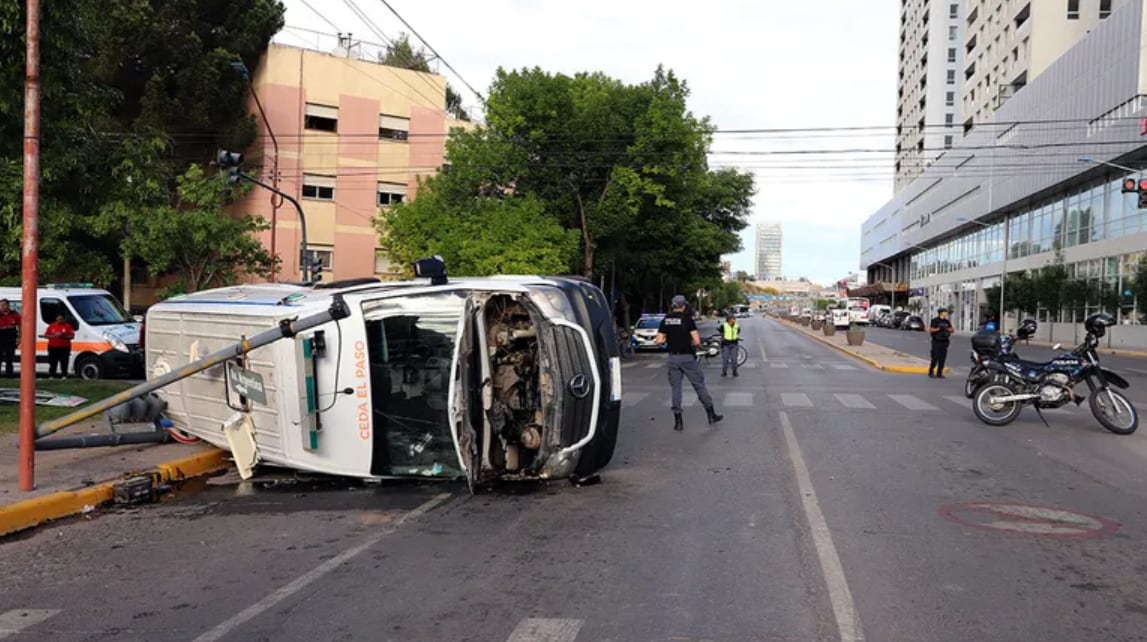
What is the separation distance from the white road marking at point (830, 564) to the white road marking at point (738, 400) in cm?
588

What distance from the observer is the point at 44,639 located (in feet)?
14.5

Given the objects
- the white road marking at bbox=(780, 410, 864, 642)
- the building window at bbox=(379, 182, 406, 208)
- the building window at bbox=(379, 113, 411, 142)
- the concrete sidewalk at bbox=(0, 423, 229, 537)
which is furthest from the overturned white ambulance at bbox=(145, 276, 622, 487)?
the building window at bbox=(379, 113, 411, 142)

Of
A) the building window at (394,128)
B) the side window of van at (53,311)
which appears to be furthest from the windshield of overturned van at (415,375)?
the building window at (394,128)

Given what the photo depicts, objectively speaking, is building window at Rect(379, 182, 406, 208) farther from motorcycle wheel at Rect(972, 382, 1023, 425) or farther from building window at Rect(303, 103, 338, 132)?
motorcycle wheel at Rect(972, 382, 1023, 425)

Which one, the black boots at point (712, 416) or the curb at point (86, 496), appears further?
the black boots at point (712, 416)

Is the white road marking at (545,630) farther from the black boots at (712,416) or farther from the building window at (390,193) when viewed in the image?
the building window at (390,193)

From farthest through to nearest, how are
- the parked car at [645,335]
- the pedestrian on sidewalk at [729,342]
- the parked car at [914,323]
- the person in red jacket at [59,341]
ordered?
the parked car at [914,323]
the parked car at [645,335]
the pedestrian on sidewalk at [729,342]
the person in red jacket at [59,341]

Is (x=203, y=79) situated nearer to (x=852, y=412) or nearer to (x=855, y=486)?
(x=852, y=412)

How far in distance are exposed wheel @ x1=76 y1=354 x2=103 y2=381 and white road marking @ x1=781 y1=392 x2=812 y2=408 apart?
1405 cm

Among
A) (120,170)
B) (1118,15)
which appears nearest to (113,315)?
(120,170)

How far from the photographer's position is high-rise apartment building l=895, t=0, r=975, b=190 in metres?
101

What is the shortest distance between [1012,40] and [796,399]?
66880mm

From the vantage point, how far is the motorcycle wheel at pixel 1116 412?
11680mm

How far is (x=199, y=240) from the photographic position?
93.8ft
